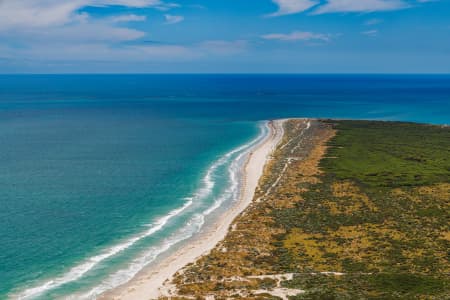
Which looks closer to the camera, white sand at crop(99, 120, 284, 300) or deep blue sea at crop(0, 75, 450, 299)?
white sand at crop(99, 120, 284, 300)

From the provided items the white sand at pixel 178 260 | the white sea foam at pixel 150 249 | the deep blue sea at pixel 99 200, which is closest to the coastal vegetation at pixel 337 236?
the white sand at pixel 178 260

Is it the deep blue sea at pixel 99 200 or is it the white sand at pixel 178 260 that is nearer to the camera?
the white sand at pixel 178 260

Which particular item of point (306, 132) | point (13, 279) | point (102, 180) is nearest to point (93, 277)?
point (13, 279)

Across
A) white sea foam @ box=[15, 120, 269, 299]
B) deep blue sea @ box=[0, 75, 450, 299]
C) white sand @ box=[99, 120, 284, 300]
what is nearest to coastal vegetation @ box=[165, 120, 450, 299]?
white sand @ box=[99, 120, 284, 300]

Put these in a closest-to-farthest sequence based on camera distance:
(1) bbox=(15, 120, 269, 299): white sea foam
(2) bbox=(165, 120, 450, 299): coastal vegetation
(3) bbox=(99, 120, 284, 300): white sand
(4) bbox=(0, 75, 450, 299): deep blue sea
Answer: (3) bbox=(99, 120, 284, 300): white sand → (2) bbox=(165, 120, 450, 299): coastal vegetation → (1) bbox=(15, 120, 269, 299): white sea foam → (4) bbox=(0, 75, 450, 299): deep blue sea

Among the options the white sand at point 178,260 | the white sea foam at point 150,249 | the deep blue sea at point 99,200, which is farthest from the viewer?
the deep blue sea at point 99,200

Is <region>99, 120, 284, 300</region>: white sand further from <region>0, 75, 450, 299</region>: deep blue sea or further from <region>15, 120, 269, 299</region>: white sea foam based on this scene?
<region>0, 75, 450, 299</region>: deep blue sea

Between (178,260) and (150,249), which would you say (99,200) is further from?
(178,260)

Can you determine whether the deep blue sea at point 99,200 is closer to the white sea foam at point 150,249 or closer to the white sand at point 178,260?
the white sea foam at point 150,249
